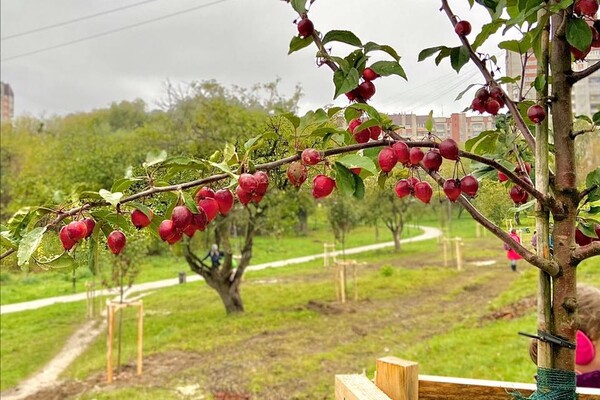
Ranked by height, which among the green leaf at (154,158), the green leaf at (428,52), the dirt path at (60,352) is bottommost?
the dirt path at (60,352)

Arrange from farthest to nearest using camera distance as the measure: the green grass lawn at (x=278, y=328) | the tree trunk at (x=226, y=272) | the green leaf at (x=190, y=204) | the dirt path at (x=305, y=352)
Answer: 1. the tree trunk at (x=226, y=272)
2. the dirt path at (x=305, y=352)
3. the green grass lawn at (x=278, y=328)
4. the green leaf at (x=190, y=204)

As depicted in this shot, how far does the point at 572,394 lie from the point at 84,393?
6.90m

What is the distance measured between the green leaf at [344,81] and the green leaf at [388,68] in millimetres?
75

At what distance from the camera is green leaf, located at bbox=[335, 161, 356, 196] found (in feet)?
2.46

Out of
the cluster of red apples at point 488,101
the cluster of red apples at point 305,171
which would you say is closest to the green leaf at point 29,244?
the cluster of red apples at point 305,171

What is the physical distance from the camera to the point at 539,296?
0.82 m

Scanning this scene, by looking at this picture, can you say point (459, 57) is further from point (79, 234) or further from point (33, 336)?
point (33, 336)

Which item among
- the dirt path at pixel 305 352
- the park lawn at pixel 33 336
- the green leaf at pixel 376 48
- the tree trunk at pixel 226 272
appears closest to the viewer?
the green leaf at pixel 376 48

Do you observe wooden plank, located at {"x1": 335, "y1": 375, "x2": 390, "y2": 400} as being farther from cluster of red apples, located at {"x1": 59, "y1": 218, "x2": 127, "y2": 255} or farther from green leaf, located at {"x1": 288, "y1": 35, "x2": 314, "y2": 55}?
green leaf, located at {"x1": 288, "y1": 35, "x2": 314, "y2": 55}

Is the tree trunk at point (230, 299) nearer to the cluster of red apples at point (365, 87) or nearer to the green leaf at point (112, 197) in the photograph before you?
the cluster of red apples at point (365, 87)

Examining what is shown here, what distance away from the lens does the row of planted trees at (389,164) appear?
0.74 metres

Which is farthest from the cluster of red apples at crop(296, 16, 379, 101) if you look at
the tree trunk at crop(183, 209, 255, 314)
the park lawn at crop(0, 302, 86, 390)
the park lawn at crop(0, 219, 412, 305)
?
the tree trunk at crop(183, 209, 255, 314)

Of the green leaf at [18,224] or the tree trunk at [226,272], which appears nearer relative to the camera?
the green leaf at [18,224]

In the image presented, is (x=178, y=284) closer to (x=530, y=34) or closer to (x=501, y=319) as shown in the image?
(x=501, y=319)
